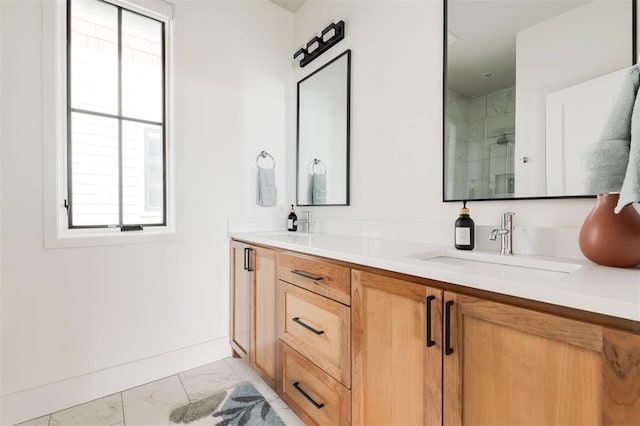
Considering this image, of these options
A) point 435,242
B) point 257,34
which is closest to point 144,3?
point 257,34

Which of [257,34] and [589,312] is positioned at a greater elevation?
[257,34]

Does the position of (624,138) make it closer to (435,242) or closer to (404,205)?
(435,242)

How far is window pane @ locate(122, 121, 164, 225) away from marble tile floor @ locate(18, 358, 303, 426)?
40.9 inches

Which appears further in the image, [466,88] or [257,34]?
[257,34]

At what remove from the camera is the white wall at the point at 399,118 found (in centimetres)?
152

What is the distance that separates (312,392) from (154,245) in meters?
1.34

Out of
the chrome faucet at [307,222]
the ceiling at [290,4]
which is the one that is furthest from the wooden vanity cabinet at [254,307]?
the ceiling at [290,4]

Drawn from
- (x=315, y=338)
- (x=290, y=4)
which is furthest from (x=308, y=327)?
(x=290, y=4)

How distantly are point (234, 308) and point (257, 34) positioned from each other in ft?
6.99

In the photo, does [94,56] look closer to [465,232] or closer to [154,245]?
[154,245]

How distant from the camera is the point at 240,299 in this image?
2070 mm

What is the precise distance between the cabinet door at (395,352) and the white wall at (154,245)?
1392 mm

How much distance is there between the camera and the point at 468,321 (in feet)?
2.67

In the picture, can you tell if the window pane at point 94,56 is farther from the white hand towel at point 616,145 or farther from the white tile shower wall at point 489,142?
the white hand towel at point 616,145
